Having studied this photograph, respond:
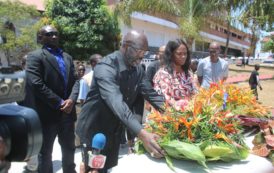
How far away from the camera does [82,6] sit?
1505 centimetres

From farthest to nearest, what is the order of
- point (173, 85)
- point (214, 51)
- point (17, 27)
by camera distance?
1. point (17, 27)
2. point (214, 51)
3. point (173, 85)

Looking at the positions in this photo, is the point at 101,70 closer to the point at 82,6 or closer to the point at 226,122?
the point at 226,122

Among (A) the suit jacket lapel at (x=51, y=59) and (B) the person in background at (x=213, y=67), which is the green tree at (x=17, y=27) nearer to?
(B) the person in background at (x=213, y=67)

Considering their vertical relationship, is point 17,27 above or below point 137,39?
above

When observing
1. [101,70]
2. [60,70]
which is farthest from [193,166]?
[60,70]

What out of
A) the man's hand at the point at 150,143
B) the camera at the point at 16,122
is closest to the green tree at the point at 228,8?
Answer: the man's hand at the point at 150,143

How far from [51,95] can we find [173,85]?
1.24 m

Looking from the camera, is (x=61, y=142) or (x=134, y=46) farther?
(x=61, y=142)

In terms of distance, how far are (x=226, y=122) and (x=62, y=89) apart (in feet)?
7.54

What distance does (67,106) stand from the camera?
162 inches

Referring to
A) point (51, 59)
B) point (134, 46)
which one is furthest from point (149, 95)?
point (51, 59)

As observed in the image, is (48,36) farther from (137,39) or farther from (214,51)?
(214,51)

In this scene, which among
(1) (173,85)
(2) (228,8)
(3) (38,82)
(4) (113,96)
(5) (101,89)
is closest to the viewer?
(4) (113,96)

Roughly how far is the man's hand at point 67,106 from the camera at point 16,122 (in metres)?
2.59
